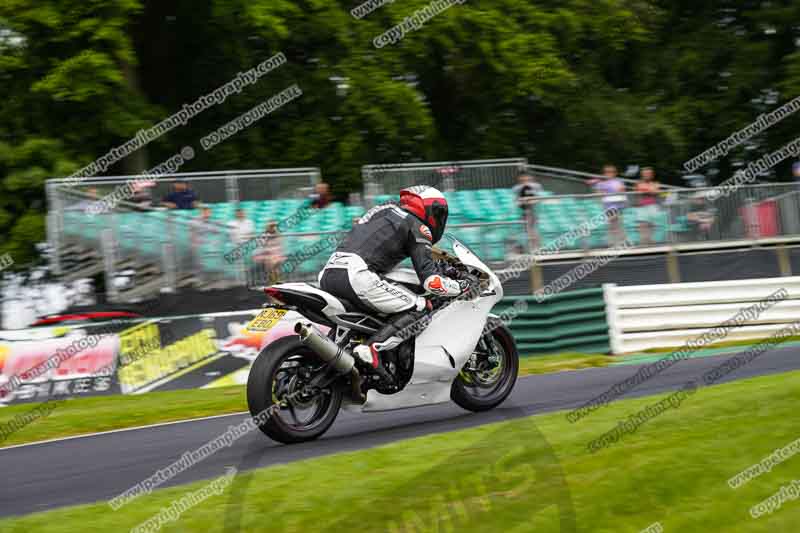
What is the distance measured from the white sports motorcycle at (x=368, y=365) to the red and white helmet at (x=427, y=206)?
0.29 m

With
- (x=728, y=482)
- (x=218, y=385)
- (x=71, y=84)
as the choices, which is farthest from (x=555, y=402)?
(x=71, y=84)

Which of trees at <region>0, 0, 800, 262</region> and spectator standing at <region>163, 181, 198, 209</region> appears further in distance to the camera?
trees at <region>0, 0, 800, 262</region>

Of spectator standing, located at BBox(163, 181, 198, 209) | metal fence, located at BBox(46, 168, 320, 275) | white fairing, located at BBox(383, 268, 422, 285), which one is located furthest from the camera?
spectator standing, located at BBox(163, 181, 198, 209)

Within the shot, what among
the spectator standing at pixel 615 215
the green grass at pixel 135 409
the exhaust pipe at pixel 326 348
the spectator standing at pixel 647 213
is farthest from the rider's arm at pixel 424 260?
the spectator standing at pixel 647 213

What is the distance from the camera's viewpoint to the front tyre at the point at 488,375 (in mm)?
8461

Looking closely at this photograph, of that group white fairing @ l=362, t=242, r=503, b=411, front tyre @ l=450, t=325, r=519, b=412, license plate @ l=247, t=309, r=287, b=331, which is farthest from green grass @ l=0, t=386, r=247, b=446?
license plate @ l=247, t=309, r=287, b=331

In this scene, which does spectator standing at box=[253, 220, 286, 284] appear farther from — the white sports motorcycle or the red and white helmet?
the red and white helmet

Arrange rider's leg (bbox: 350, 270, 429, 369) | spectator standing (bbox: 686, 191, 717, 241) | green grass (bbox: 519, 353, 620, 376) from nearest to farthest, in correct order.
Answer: rider's leg (bbox: 350, 270, 429, 369) < green grass (bbox: 519, 353, 620, 376) < spectator standing (bbox: 686, 191, 717, 241)

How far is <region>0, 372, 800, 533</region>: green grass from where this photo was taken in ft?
15.9

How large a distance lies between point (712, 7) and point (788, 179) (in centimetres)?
464

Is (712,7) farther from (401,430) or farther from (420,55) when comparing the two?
(401,430)

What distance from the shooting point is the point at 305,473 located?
6.21 metres

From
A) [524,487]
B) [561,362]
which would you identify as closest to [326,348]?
[524,487]

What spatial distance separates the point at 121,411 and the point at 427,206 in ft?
15.0
